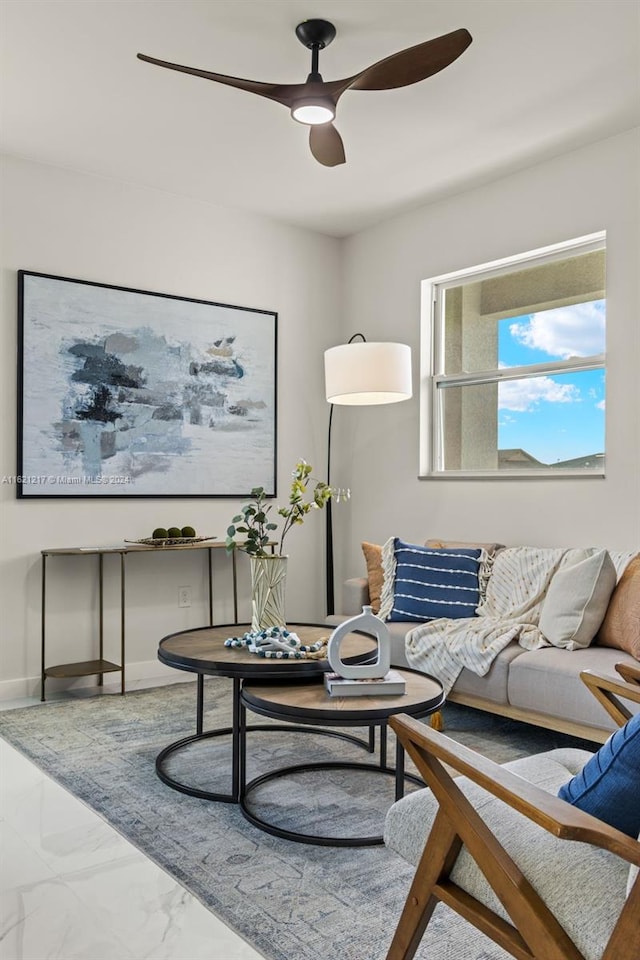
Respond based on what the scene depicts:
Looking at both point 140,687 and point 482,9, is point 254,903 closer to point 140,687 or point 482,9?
point 140,687

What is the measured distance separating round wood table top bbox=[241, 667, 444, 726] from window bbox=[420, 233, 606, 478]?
193cm

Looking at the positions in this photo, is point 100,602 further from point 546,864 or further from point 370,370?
point 546,864

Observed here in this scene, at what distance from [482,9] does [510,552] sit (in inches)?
92.3

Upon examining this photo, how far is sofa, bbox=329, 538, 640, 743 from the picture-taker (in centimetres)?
299

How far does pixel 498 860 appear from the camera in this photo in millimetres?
1369

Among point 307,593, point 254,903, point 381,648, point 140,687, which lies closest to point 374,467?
point 307,593

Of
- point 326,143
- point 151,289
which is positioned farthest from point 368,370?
point 151,289

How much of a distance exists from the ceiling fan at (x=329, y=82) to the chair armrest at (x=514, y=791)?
199cm

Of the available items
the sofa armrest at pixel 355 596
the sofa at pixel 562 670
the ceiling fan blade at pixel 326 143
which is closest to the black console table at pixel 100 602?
the sofa armrest at pixel 355 596

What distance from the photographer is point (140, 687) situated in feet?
14.3

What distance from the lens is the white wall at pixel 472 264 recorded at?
3814mm

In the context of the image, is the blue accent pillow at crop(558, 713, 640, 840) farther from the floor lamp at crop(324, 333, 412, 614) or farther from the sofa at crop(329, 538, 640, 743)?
the floor lamp at crop(324, 333, 412, 614)

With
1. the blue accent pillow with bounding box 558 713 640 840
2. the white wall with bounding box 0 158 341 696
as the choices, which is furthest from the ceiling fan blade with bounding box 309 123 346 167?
the blue accent pillow with bounding box 558 713 640 840

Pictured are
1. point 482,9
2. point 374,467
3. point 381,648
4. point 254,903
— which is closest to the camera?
point 254,903
